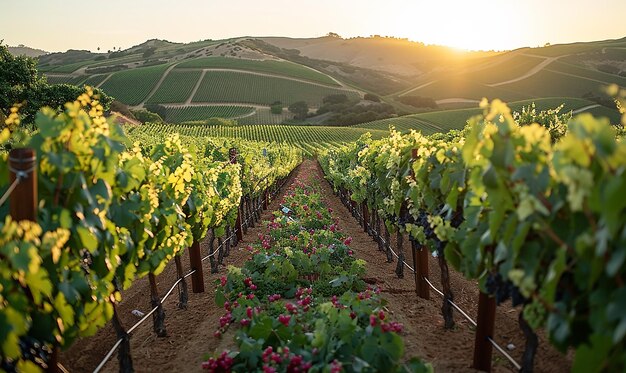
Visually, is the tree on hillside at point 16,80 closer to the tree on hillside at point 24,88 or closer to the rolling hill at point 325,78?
the tree on hillside at point 24,88

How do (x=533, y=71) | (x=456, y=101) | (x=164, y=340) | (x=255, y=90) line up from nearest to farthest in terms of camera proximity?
(x=164, y=340) < (x=255, y=90) < (x=456, y=101) < (x=533, y=71)

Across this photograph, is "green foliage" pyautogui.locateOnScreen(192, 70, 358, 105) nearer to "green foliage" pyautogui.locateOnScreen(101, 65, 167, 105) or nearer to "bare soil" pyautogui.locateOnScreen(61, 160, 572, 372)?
"green foliage" pyautogui.locateOnScreen(101, 65, 167, 105)

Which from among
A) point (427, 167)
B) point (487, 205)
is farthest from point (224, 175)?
point (487, 205)

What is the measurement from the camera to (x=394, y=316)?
7105 mm

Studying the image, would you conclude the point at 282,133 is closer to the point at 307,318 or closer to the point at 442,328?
the point at 442,328

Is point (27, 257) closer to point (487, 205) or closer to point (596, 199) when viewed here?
point (596, 199)

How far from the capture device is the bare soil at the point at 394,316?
5.87m

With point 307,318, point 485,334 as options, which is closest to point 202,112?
point 307,318

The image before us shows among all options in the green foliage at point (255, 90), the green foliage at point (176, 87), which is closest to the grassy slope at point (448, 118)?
the green foliage at point (255, 90)

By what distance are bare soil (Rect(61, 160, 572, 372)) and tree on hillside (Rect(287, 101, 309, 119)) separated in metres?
83.1

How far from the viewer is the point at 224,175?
1028 centimetres

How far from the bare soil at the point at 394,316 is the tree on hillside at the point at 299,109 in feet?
273

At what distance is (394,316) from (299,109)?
87.2 metres

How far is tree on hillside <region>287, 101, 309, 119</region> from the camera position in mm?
91688
